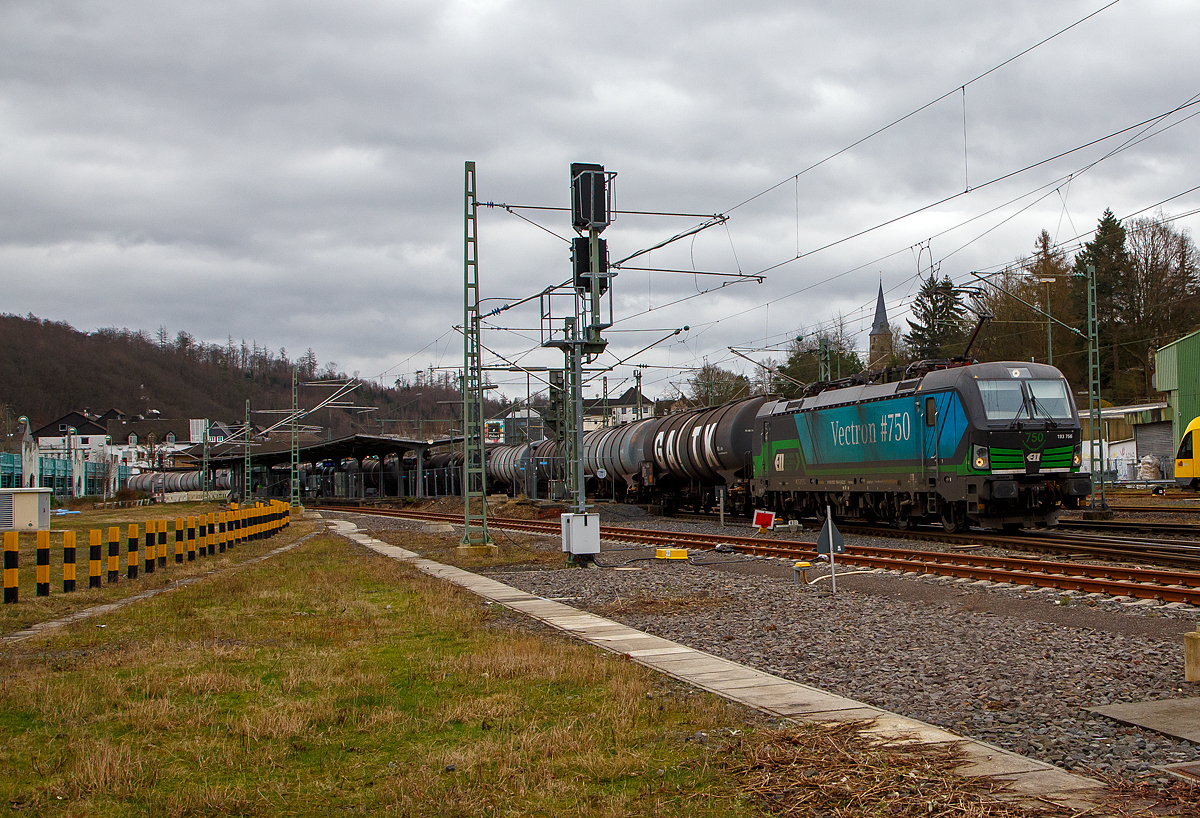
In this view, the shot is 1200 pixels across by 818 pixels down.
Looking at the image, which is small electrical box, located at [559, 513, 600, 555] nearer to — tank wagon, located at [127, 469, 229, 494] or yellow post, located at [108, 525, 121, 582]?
yellow post, located at [108, 525, 121, 582]

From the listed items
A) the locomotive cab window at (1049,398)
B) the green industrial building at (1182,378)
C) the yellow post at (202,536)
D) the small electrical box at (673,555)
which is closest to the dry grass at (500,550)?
the small electrical box at (673,555)

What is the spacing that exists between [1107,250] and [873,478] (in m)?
56.4

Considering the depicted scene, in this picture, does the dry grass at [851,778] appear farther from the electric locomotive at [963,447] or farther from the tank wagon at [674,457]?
the tank wagon at [674,457]

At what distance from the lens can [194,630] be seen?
1138 centimetres

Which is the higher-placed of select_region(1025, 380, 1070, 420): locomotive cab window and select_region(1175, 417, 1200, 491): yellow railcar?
select_region(1025, 380, 1070, 420): locomotive cab window

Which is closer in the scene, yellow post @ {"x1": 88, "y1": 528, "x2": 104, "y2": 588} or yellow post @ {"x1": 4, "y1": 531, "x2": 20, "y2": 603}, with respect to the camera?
yellow post @ {"x1": 4, "y1": 531, "x2": 20, "y2": 603}

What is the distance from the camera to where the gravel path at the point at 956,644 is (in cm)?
680

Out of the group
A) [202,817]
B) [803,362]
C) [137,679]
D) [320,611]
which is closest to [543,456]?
[803,362]

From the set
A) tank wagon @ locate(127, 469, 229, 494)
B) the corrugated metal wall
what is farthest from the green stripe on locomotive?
tank wagon @ locate(127, 469, 229, 494)

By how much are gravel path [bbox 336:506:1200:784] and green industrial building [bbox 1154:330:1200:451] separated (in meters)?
42.5

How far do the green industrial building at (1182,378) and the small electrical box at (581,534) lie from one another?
4156cm

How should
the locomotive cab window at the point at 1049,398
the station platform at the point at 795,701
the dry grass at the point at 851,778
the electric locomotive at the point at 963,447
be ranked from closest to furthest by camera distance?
the dry grass at the point at 851,778
the station platform at the point at 795,701
the electric locomotive at the point at 963,447
the locomotive cab window at the point at 1049,398

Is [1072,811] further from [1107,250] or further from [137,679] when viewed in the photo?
[1107,250]

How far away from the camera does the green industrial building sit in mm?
50656
